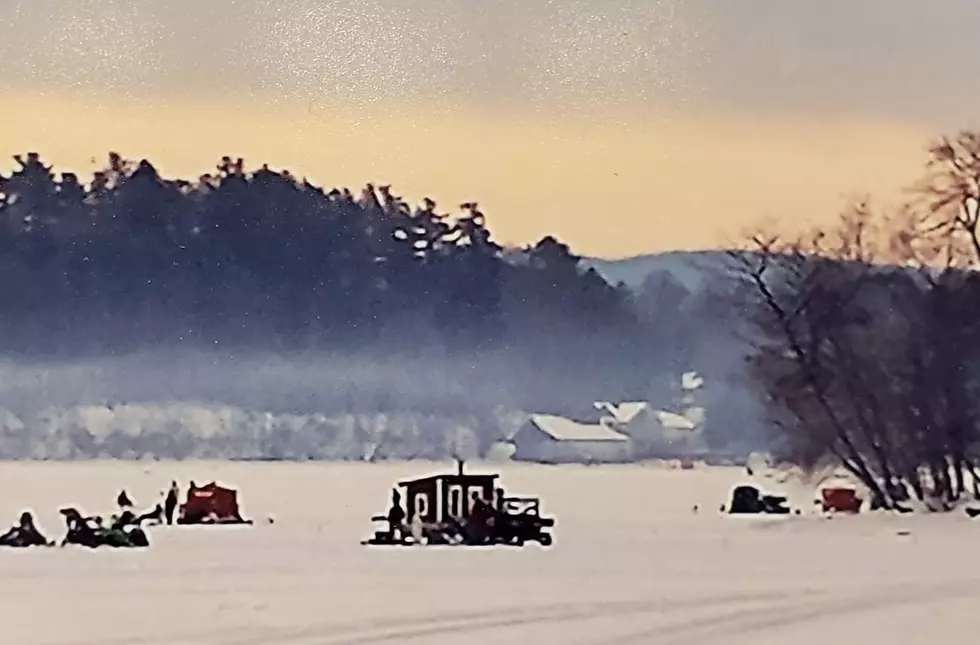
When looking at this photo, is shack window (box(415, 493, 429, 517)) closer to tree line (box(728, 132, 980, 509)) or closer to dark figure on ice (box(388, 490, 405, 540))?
dark figure on ice (box(388, 490, 405, 540))

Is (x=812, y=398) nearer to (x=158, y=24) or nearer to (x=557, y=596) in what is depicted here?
(x=557, y=596)

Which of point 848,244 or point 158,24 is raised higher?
point 158,24

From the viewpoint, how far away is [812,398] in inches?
58.8

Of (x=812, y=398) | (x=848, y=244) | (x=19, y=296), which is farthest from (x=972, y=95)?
(x=19, y=296)

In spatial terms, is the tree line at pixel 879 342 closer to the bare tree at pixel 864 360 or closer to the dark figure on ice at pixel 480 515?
the bare tree at pixel 864 360

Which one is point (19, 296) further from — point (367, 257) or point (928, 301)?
point (928, 301)

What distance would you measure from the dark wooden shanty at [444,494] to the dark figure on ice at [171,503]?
0.81 feet

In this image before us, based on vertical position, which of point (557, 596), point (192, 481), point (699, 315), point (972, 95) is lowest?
point (557, 596)

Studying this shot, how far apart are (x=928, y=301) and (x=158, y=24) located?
0.93 meters

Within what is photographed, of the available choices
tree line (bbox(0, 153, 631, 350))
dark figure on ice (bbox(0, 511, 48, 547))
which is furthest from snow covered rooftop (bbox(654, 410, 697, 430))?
dark figure on ice (bbox(0, 511, 48, 547))

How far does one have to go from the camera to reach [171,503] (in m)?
1.45

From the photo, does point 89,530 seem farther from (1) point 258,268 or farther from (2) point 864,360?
(2) point 864,360

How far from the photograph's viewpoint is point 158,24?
4.91 feet

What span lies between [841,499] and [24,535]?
903 mm
